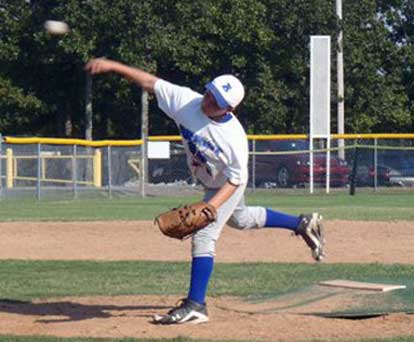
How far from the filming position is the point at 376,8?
45.2 m

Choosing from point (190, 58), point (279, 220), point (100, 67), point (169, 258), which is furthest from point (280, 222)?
point (190, 58)

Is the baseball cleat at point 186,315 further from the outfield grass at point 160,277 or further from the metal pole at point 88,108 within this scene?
the metal pole at point 88,108

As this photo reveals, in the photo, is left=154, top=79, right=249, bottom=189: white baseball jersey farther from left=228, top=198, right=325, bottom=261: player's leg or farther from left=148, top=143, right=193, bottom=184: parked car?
left=148, top=143, right=193, bottom=184: parked car

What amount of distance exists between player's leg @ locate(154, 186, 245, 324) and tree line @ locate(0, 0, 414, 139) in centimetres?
2706

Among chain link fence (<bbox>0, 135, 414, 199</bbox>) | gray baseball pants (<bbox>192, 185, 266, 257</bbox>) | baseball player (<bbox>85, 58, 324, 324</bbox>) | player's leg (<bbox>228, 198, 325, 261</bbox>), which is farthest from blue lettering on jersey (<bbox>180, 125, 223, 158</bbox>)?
Answer: chain link fence (<bbox>0, 135, 414, 199</bbox>)

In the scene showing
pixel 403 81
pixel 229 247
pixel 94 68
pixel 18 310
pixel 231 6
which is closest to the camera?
pixel 94 68

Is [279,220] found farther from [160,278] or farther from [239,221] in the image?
[160,278]

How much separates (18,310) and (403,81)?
3778cm

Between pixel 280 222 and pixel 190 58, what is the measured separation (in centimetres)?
2968

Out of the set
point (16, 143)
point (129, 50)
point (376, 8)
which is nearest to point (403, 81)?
point (376, 8)

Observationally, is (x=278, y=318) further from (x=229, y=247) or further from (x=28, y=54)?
(x=28, y=54)

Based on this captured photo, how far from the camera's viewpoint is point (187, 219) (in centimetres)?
774

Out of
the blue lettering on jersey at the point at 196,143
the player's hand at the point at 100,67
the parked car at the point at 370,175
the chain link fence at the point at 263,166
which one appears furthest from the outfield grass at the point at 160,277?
the parked car at the point at 370,175

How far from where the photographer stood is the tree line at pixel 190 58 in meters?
35.9
